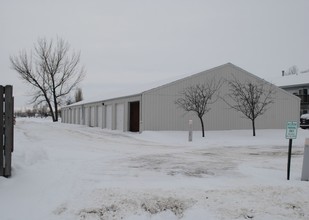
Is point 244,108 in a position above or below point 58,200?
above

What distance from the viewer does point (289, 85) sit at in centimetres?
4650

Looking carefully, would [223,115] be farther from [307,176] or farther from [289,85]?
[289,85]

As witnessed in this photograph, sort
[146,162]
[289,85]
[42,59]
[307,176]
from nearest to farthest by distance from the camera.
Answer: [307,176] < [146,162] < [289,85] < [42,59]

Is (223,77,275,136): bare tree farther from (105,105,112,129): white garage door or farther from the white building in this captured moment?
the white building

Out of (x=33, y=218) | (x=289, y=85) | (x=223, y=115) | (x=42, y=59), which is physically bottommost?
(x=33, y=218)

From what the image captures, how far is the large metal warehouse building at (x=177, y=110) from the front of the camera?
24078mm

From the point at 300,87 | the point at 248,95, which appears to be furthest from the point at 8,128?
the point at 300,87

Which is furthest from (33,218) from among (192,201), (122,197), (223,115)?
(223,115)

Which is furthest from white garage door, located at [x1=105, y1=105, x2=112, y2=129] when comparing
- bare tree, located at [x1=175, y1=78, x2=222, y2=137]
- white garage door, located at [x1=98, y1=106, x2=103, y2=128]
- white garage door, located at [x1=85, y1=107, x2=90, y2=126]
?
bare tree, located at [x1=175, y1=78, x2=222, y2=137]

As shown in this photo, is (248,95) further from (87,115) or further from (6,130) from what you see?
(6,130)

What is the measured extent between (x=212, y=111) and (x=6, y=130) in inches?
817

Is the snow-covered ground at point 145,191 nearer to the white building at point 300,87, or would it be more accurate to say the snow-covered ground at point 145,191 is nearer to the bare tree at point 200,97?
the bare tree at point 200,97

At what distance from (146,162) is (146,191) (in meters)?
4.10

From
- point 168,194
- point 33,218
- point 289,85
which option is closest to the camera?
point 33,218
